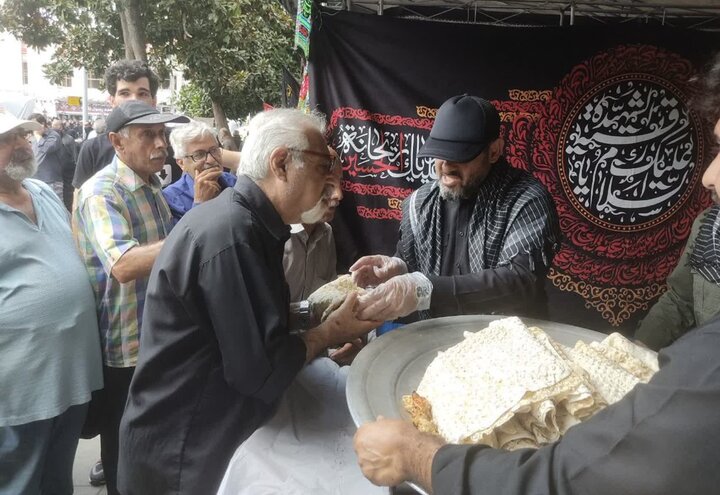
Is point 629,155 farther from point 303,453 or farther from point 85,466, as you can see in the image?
point 85,466

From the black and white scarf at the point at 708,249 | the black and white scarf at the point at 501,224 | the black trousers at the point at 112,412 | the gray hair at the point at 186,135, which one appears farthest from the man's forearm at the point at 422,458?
the gray hair at the point at 186,135

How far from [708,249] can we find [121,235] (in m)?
2.55

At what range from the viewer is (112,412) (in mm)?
2557

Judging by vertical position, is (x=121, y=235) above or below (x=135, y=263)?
above

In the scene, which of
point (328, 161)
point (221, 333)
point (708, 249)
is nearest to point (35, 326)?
point (221, 333)

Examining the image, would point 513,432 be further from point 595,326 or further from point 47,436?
point 595,326

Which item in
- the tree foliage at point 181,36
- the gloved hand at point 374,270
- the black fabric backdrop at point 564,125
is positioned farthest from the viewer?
the tree foliage at point 181,36

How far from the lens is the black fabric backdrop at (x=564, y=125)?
4.10m

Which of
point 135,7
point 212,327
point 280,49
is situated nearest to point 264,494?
point 212,327

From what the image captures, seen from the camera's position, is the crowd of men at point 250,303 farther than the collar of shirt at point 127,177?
No

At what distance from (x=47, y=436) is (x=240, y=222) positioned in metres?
1.66

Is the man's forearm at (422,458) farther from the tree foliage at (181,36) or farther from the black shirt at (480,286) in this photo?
the tree foliage at (181,36)

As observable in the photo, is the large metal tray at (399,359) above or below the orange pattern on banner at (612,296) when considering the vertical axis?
above

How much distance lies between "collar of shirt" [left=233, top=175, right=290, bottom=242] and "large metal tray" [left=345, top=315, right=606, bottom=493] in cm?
44
